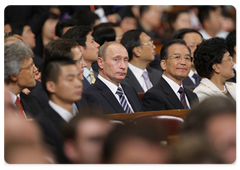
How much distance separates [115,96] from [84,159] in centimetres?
121

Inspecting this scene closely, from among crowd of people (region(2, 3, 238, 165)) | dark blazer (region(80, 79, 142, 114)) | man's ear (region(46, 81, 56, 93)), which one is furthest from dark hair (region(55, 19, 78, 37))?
man's ear (region(46, 81, 56, 93))

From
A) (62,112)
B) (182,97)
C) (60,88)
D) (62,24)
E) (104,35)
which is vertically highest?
(62,24)

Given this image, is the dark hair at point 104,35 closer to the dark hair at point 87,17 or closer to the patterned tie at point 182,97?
the dark hair at point 87,17


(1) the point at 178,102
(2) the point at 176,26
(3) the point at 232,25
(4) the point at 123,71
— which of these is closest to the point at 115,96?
(4) the point at 123,71

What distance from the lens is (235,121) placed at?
1693 mm

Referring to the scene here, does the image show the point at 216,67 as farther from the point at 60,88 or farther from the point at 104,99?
the point at 60,88

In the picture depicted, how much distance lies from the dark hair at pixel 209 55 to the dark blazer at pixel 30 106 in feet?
4.32

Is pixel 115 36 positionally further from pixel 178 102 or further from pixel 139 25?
pixel 139 25

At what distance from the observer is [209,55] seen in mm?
3129

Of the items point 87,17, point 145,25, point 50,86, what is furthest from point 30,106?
point 145,25

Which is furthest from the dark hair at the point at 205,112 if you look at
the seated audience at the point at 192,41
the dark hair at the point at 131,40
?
the seated audience at the point at 192,41

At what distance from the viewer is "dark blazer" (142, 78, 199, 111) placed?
2853 mm

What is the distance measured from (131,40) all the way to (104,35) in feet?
0.91

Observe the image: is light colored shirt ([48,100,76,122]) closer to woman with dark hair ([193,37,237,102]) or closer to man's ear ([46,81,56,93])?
man's ear ([46,81,56,93])
